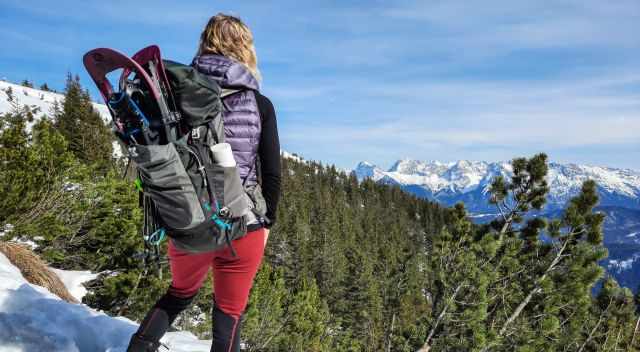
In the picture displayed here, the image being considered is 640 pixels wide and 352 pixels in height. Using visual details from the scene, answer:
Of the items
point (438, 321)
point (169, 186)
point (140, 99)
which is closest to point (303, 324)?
point (438, 321)

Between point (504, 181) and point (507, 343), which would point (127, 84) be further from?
point (507, 343)

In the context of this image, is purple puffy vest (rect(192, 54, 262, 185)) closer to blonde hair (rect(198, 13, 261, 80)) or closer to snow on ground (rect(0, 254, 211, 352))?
blonde hair (rect(198, 13, 261, 80))

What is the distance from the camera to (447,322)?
1186 cm

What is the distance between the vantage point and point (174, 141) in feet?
6.71

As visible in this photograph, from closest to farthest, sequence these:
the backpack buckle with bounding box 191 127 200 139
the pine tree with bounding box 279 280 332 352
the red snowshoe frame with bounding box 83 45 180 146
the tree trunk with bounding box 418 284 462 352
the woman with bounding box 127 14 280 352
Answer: the red snowshoe frame with bounding box 83 45 180 146 → the backpack buckle with bounding box 191 127 200 139 → the woman with bounding box 127 14 280 352 → the tree trunk with bounding box 418 284 462 352 → the pine tree with bounding box 279 280 332 352

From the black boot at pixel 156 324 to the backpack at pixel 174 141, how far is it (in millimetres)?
578

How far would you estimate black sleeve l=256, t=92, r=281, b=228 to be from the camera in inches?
88.6

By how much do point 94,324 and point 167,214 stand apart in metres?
2.34

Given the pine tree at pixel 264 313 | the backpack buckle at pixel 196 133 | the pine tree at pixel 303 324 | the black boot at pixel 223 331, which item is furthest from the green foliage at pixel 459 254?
the pine tree at pixel 303 324

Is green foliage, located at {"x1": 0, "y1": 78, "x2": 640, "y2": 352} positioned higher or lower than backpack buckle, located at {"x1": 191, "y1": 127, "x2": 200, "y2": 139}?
Answer: lower

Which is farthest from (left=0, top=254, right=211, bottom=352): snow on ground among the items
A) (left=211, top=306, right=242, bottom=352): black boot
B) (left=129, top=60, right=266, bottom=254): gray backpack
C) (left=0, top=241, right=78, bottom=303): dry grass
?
(left=129, top=60, right=266, bottom=254): gray backpack

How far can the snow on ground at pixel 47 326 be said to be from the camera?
10.2 feet

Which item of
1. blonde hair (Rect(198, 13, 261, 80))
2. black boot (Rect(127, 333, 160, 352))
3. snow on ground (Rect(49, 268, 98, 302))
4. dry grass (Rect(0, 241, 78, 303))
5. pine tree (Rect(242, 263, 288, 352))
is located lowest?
pine tree (Rect(242, 263, 288, 352))

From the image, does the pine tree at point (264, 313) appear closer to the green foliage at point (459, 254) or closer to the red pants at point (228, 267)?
the green foliage at point (459, 254)
